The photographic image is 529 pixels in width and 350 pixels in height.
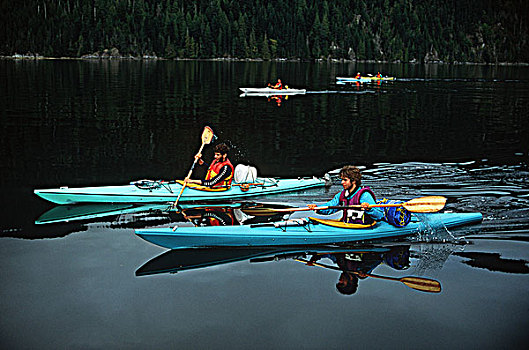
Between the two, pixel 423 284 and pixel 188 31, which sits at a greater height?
pixel 188 31

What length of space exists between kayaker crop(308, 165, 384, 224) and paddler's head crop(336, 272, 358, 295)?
1660 millimetres

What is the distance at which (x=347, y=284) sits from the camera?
431 inches

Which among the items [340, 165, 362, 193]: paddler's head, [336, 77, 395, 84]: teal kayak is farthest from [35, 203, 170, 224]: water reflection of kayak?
[336, 77, 395, 84]: teal kayak

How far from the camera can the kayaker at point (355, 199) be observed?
12.5m

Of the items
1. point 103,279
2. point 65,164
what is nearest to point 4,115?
point 65,164

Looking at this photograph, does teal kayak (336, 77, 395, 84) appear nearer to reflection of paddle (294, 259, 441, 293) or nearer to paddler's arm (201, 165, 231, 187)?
paddler's arm (201, 165, 231, 187)

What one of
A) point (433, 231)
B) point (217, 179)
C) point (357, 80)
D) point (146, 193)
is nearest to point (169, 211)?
point (146, 193)

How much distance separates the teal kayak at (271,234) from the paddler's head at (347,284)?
4.43 ft

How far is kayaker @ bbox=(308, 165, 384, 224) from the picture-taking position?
12453 millimetres

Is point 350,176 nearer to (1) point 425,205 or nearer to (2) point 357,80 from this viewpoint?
(1) point 425,205

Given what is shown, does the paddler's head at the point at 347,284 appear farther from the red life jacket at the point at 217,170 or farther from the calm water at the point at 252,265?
the red life jacket at the point at 217,170

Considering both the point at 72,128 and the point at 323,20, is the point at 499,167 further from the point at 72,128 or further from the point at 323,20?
the point at 323,20

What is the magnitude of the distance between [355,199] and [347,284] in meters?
2.23

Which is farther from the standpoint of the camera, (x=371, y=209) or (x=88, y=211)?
(x=88, y=211)
